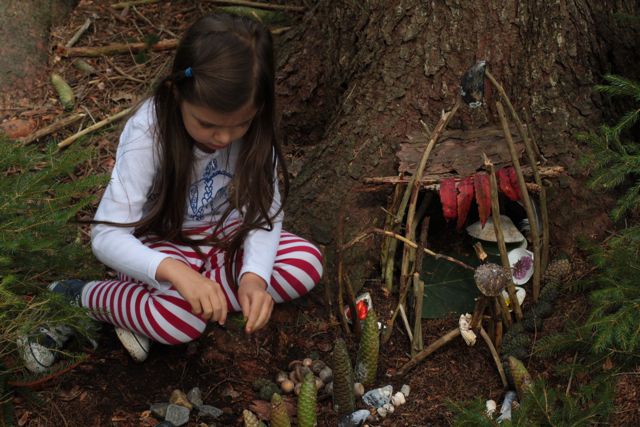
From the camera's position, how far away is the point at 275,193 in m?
2.36

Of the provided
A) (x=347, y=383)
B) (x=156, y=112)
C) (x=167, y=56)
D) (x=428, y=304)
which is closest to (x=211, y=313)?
(x=347, y=383)

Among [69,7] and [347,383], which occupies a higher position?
[69,7]

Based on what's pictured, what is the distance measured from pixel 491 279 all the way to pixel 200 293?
0.76 meters

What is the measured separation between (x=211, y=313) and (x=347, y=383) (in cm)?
42

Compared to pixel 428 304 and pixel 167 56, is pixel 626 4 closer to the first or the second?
pixel 428 304

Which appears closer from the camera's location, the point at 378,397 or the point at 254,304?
the point at 254,304

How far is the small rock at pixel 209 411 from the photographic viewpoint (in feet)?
7.04

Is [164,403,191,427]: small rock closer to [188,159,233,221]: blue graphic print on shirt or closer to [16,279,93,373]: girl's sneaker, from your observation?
[16,279,93,373]: girl's sneaker

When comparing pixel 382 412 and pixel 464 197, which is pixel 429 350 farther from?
pixel 464 197

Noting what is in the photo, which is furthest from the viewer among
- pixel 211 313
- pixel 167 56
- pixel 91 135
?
pixel 167 56

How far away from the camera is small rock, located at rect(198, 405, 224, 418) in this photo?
2145mm

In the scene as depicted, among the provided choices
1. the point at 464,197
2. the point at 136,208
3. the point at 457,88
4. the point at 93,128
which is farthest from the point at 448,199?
the point at 93,128

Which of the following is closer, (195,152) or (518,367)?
(518,367)

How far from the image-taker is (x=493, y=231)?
8.07 feet
